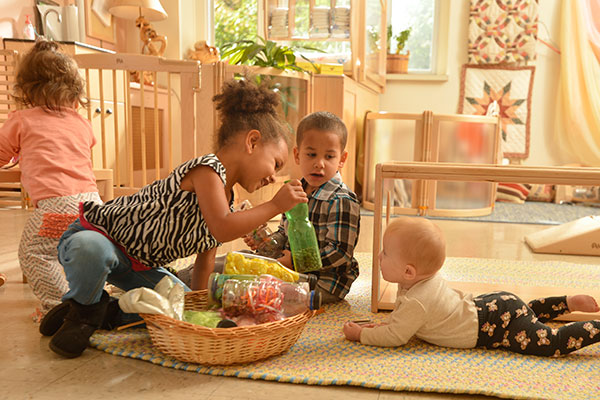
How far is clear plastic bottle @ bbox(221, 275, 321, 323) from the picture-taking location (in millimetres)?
1034

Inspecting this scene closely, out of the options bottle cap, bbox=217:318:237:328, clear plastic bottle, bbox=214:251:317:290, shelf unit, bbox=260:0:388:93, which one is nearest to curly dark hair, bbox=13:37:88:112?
clear plastic bottle, bbox=214:251:317:290

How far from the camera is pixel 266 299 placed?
1.03 m

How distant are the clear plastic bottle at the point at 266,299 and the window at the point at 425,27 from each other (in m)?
3.57

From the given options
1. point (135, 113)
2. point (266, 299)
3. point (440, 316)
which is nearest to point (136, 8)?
point (135, 113)

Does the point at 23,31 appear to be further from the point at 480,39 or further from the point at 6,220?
the point at 480,39

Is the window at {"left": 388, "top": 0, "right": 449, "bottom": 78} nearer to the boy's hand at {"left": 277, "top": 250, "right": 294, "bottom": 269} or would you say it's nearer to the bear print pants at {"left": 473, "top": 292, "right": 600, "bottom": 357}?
the boy's hand at {"left": 277, "top": 250, "right": 294, "bottom": 269}

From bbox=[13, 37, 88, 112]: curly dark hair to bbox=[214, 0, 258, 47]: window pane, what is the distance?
2766 millimetres

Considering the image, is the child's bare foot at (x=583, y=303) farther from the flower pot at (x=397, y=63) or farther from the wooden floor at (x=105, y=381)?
the flower pot at (x=397, y=63)

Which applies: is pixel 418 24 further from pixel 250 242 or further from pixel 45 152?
pixel 45 152

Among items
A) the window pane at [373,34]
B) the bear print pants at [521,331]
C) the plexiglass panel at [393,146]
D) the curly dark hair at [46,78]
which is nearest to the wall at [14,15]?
the curly dark hair at [46,78]

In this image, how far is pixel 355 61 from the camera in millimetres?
3160

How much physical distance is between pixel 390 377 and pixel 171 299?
0.44 meters

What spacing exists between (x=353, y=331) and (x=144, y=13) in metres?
2.88

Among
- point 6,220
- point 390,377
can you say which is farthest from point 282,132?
point 6,220
